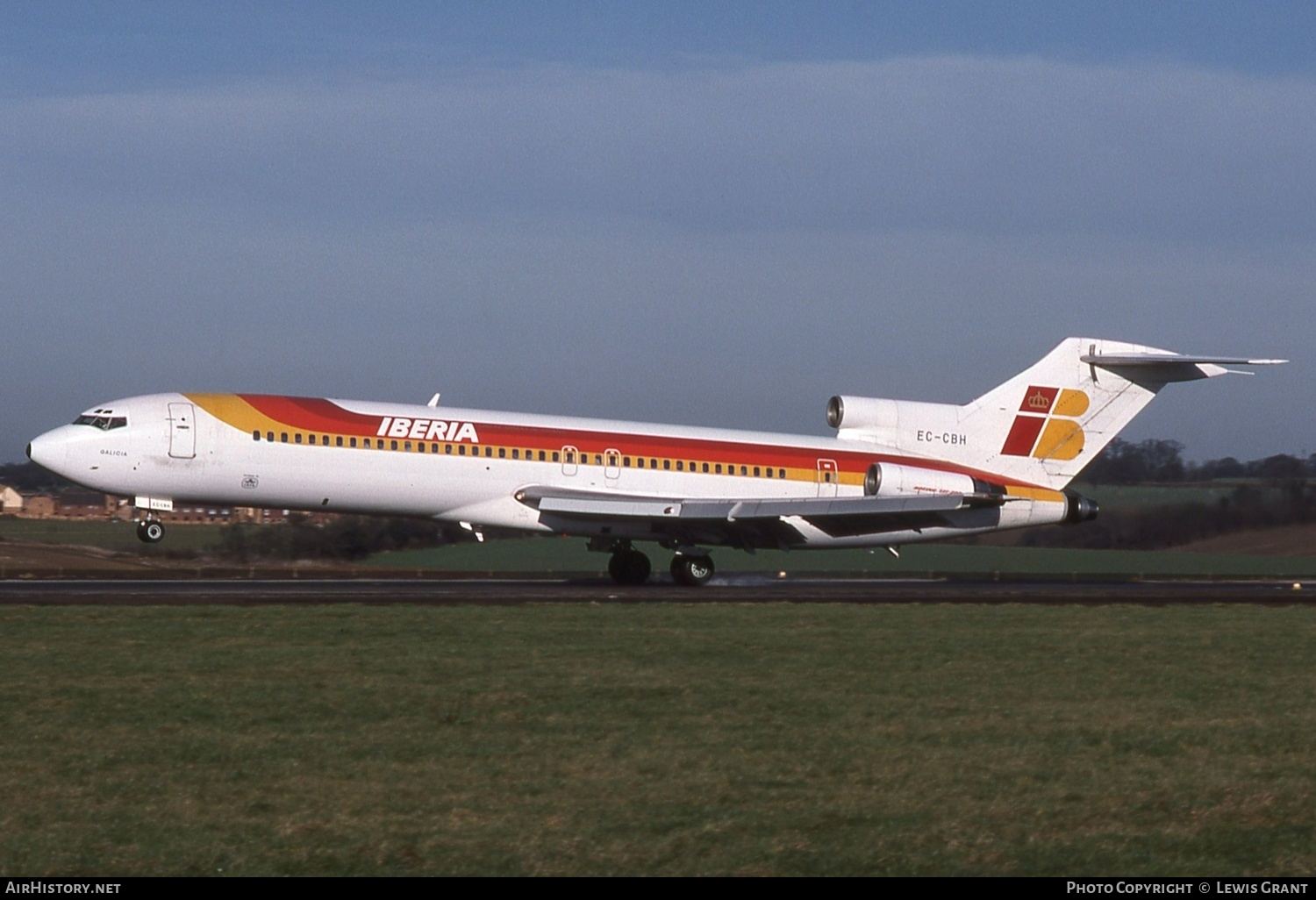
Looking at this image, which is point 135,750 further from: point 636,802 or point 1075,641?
point 1075,641

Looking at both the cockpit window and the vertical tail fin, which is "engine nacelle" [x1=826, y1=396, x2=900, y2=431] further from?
the cockpit window

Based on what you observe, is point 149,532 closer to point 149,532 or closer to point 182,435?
point 149,532

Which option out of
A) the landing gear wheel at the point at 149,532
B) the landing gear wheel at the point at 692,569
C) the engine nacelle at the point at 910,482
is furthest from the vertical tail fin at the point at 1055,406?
the landing gear wheel at the point at 149,532

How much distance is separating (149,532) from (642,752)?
70.1 ft

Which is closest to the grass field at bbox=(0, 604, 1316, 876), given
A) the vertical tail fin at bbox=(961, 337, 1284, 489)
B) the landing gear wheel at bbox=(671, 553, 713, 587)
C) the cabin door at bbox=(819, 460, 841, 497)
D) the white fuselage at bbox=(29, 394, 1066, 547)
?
the white fuselage at bbox=(29, 394, 1066, 547)

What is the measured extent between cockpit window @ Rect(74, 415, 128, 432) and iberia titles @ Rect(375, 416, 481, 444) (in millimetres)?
5189

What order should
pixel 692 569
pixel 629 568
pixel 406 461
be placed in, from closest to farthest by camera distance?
pixel 406 461
pixel 692 569
pixel 629 568

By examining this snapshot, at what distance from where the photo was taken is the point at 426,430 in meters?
31.4

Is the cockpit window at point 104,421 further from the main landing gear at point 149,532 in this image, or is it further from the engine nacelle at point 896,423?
the engine nacelle at point 896,423

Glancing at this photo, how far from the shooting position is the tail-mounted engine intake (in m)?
36.7

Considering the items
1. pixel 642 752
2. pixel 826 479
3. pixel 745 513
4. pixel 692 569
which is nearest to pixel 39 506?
pixel 692 569

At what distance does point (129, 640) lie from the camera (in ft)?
58.1

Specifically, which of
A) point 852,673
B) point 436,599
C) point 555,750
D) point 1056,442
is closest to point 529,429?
point 436,599

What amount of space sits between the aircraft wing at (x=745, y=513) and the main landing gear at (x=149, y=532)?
745 centimetres
